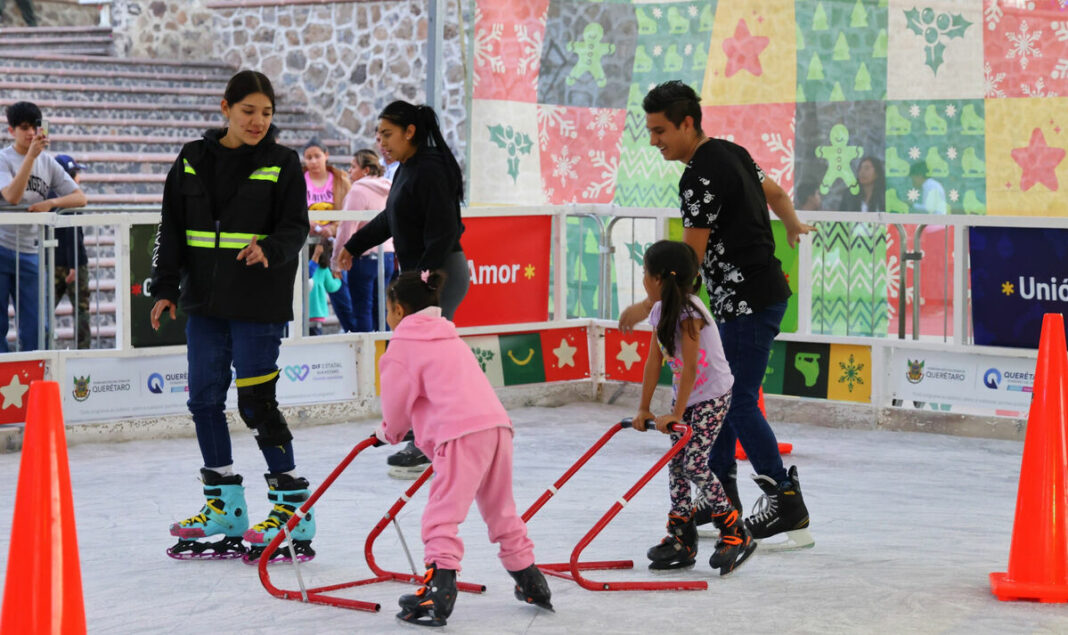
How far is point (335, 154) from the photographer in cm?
1706

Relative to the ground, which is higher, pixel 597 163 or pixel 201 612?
pixel 597 163

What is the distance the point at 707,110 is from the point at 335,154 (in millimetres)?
7639

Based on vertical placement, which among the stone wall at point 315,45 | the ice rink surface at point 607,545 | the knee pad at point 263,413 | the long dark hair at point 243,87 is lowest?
the ice rink surface at point 607,545

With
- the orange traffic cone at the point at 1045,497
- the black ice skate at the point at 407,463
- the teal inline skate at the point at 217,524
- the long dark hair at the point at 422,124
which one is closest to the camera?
the orange traffic cone at the point at 1045,497

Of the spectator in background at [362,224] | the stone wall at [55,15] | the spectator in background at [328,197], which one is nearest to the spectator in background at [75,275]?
the spectator in background at [362,224]

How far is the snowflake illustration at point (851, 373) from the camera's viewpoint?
9109 millimetres

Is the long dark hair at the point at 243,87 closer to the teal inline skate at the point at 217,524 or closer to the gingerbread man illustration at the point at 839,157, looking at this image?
the teal inline skate at the point at 217,524

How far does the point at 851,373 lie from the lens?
359 inches

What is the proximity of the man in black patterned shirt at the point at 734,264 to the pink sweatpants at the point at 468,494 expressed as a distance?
0.82 metres

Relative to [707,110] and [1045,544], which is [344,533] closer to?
[1045,544]

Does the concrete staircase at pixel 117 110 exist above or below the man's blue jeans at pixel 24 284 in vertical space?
above

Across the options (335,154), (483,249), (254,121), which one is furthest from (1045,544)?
(335,154)

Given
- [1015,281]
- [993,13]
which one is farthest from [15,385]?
[993,13]

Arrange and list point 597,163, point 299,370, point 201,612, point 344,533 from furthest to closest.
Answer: point 597,163, point 299,370, point 344,533, point 201,612
